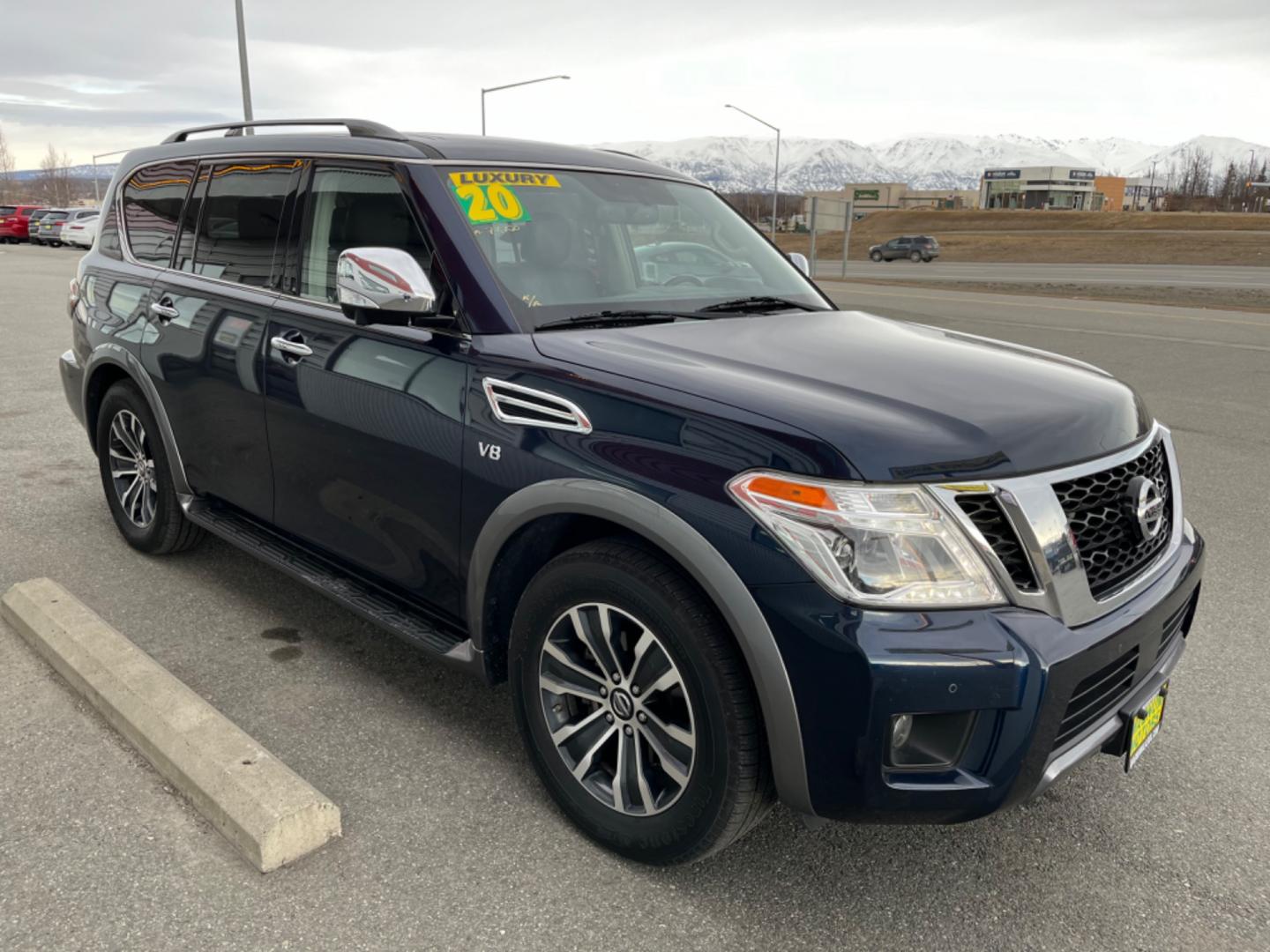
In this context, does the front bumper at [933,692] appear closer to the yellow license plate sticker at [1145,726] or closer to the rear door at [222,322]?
the yellow license plate sticker at [1145,726]

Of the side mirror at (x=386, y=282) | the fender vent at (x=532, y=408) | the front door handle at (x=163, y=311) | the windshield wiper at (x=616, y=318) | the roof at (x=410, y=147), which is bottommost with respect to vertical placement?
the fender vent at (x=532, y=408)

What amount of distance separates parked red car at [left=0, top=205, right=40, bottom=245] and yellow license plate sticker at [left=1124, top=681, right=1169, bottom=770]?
45094 mm

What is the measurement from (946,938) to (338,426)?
2.25 metres

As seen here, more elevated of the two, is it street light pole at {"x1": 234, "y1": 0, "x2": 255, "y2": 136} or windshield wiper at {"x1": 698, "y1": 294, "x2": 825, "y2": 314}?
street light pole at {"x1": 234, "y1": 0, "x2": 255, "y2": 136}

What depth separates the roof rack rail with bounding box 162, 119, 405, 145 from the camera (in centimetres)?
343

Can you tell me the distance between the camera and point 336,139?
11.6 ft

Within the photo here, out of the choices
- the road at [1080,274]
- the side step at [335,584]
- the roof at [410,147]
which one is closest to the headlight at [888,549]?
the side step at [335,584]

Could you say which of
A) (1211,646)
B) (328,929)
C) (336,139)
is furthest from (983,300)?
(328,929)

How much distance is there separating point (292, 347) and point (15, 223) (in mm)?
43769

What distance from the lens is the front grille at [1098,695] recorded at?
2246mm

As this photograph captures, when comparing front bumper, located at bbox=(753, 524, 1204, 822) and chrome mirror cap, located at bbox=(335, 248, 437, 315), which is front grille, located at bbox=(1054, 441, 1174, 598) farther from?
chrome mirror cap, located at bbox=(335, 248, 437, 315)

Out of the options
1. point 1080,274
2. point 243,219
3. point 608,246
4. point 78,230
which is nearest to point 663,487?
point 608,246

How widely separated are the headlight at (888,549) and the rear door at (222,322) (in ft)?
7.39

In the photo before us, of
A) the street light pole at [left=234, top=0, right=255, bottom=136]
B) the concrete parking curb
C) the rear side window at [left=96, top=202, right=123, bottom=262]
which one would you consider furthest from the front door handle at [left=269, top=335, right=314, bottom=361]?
the street light pole at [left=234, top=0, right=255, bottom=136]
